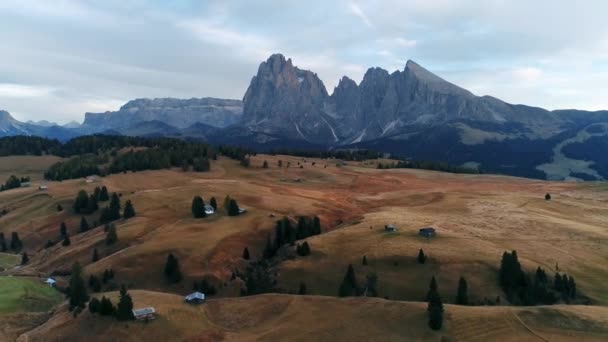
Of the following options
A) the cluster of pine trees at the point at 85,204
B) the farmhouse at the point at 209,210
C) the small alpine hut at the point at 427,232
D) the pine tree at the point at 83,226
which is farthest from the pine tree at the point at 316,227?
the cluster of pine trees at the point at 85,204

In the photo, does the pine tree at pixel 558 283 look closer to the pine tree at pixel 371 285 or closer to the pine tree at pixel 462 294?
the pine tree at pixel 462 294

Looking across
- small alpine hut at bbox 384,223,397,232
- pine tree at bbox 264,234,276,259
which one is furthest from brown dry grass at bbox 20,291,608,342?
small alpine hut at bbox 384,223,397,232

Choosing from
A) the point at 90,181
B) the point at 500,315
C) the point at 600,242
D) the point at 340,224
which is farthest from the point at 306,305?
the point at 90,181

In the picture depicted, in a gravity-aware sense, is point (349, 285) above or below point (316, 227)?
below

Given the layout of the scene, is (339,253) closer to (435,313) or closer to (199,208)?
(435,313)

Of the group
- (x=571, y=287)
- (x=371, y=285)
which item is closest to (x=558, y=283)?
(x=571, y=287)

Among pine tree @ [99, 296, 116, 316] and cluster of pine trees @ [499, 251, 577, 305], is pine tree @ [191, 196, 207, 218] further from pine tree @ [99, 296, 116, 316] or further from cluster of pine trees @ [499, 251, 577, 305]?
cluster of pine trees @ [499, 251, 577, 305]
